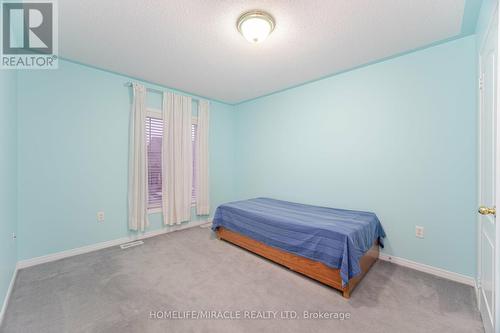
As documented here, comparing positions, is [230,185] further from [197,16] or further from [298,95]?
[197,16]

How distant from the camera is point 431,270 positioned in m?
2.18

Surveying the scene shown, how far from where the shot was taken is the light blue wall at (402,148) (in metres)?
2.05

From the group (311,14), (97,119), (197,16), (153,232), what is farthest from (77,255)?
(311,14)

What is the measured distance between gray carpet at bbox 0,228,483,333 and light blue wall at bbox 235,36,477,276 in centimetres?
56

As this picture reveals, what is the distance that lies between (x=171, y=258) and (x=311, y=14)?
3043mm

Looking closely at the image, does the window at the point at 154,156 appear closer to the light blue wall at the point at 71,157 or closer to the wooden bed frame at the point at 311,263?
the light blue wall at the point at 71,157

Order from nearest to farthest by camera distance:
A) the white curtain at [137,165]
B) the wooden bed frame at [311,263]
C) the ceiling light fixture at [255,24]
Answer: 1. the ceiling light fixture at [255,24]
2. the wooden bed frame at [311,263]
3. the white curtain at [137,165]

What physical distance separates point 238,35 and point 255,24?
1.14 ft

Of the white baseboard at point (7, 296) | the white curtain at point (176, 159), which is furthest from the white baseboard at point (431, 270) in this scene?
the white baseboard at point (7, 296)

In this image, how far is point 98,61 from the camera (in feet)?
8.54

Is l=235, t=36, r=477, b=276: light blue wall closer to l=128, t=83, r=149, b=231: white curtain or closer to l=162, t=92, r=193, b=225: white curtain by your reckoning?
l=162, t=92, r=193, b=225: white curtain

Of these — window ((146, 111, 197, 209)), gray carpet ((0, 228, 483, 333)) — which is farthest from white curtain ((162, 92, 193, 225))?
gray carpet ((0, 228, 483, 333))

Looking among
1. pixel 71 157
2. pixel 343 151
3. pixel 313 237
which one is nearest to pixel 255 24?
pixel 343 151

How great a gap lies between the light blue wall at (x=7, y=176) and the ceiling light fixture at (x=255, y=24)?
6.50ft
